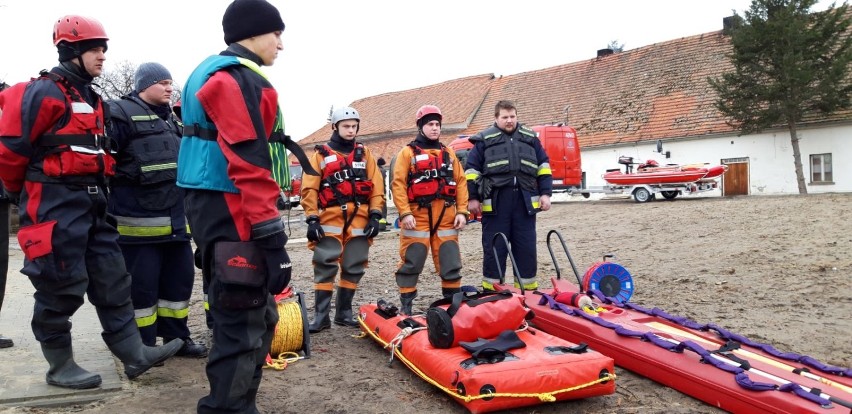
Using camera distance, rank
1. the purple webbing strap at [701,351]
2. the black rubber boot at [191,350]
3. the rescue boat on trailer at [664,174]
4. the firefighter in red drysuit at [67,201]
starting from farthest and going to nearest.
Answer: the rescue boat on trailer at [664,174] < the black rubber boot at [191,350] < the firefighter in red drysuit at [67,201] < the purple webbing strap at [701,351]

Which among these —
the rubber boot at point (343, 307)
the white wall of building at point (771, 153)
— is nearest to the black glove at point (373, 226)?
the rubber boot at point (343, 307)

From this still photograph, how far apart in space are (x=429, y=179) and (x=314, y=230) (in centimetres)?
A: 132

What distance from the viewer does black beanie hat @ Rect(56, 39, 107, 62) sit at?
4.04m

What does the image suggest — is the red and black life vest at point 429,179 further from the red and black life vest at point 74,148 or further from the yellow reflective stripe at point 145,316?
the red and black life vest at point 74,148

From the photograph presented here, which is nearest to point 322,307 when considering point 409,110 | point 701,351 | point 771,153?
point 701,351

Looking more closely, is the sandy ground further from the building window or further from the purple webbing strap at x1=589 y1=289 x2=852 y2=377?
the building window

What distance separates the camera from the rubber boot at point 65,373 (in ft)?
13.0

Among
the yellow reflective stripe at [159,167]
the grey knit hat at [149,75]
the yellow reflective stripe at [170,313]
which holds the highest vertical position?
the grey knit hat at [149,75]

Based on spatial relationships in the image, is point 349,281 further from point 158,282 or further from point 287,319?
point 158,282

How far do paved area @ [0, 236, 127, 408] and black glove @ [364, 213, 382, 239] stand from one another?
2.54 meters

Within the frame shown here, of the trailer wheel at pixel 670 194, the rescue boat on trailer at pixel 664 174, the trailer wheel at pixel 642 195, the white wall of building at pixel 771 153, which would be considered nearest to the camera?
the rescue boat on trailer at pixel 664 174

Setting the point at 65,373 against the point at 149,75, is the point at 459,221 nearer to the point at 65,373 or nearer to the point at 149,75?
the point at 149,75

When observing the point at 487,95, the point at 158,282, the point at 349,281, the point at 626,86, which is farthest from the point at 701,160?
the point at 158,282

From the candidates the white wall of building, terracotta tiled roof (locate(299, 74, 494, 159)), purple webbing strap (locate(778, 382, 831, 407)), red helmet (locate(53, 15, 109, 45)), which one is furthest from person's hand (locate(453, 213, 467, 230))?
terracotta tiled roof (locate(299, 74, 494, 159))
